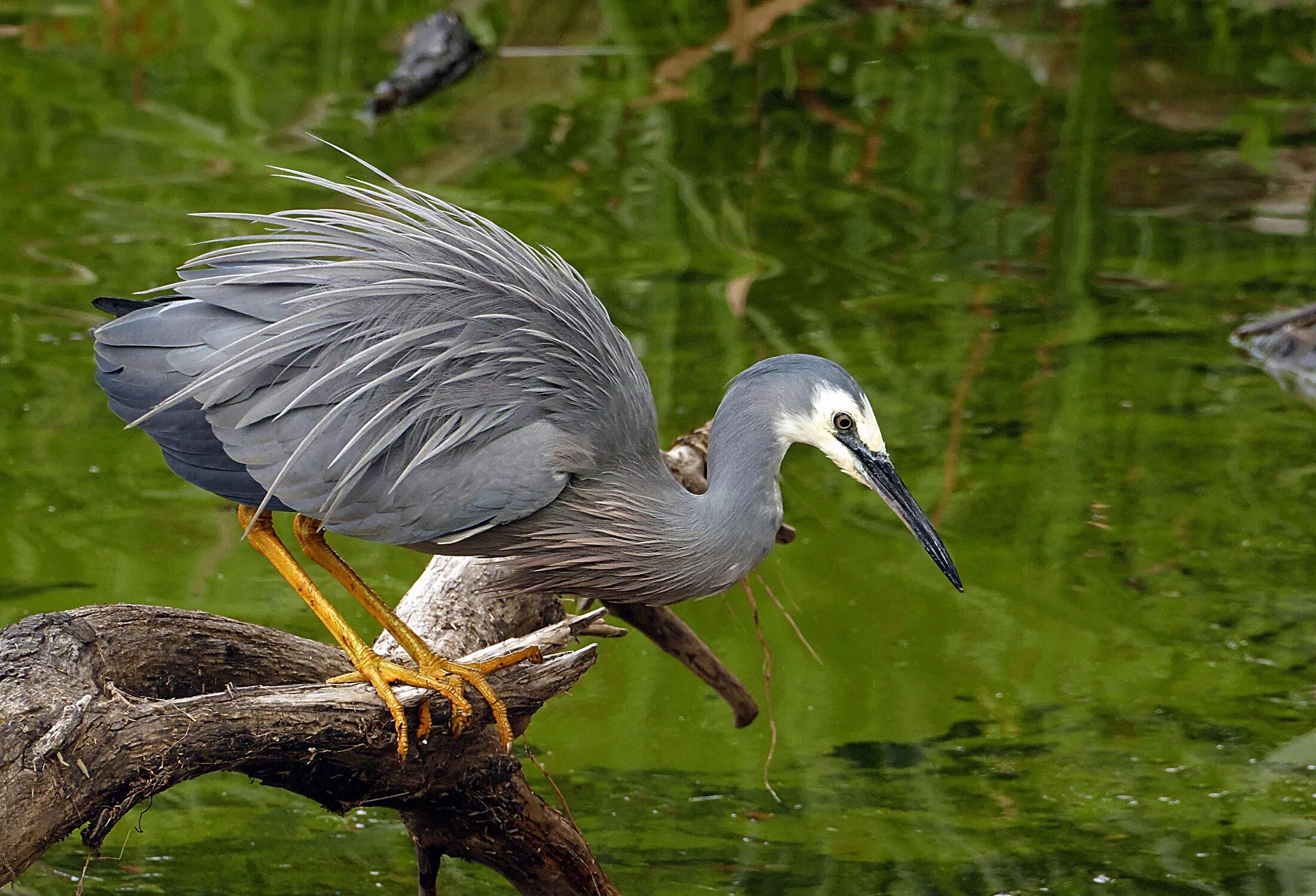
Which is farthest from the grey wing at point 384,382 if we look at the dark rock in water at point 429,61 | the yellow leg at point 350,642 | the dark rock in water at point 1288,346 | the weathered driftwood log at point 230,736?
the dark rock in water at point 429,61

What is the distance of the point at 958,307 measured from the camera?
653 cm

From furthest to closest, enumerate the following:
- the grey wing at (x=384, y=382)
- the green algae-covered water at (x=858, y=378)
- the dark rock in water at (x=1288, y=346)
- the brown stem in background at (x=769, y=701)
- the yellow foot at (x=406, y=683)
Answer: the dark rock in water at (x=1288, y=346) < the green algae-covered water at (x=858, y=378) < the brown stem in background at (x=769, y=701) < the grey wing at (x=384, y=382) < the yellow foot at (x=406, y=683)

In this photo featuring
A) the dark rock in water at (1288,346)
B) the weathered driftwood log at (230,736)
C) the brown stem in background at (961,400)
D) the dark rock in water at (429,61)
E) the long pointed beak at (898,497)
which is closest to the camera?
the weathered driftwood log at (230,736)

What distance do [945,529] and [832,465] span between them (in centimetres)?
53

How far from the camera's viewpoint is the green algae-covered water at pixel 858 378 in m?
3.85

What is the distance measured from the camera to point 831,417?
292 centimetres

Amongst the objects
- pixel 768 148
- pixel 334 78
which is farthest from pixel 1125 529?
pixel 334 78

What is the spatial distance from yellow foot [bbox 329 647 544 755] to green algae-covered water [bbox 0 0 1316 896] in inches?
38.1

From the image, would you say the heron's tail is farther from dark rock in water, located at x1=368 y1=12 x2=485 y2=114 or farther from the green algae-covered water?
dark rock in water, located at x1=368 y1=12 x2=485 y2=114

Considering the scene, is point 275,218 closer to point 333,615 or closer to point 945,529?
point 333,615

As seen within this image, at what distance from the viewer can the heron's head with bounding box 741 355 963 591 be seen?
291cm

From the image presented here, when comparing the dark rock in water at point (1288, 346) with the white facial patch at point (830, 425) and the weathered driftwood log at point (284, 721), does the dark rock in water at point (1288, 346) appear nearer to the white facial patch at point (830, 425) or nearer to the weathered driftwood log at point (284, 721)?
the weathered driftwood log at point (284, 721)

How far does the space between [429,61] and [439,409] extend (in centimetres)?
611

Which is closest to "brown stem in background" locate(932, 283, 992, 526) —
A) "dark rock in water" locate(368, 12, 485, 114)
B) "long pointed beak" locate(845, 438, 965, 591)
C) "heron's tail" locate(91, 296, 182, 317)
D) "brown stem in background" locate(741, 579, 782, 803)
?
"brown stem in background" locate(741, 579, 782, 803)
